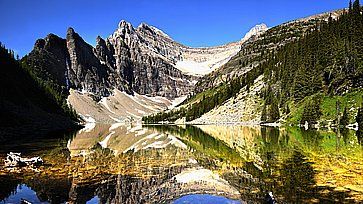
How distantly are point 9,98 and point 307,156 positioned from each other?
12383 cm

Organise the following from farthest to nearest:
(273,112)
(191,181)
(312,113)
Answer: (273,112), (312,113), (191,181)

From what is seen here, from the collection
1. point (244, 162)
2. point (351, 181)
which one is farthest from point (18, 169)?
point (351, 181)

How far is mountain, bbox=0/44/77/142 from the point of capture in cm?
9121

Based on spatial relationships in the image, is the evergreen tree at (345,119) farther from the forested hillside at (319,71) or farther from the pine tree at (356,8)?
the pine tree at (356,8)

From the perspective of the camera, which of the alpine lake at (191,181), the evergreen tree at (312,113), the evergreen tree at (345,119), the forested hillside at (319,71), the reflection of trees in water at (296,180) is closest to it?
the reflection of trees in water at (296,180)

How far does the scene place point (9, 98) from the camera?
131875mm

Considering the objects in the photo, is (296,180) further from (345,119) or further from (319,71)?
(319,71)

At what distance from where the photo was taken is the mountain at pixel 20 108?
9121 centimetres

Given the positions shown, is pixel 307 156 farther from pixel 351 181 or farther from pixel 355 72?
pixel 355 72

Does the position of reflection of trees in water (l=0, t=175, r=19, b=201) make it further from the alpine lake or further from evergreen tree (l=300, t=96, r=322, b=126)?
evergreen tree (l=300, t=96, r=322, b=126)

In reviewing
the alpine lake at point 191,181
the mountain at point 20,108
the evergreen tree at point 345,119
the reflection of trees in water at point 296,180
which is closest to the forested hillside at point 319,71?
the evergreen tree at point 345,119

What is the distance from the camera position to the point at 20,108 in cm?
12606

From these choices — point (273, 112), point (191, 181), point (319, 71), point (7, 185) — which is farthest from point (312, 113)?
point (7, 185)

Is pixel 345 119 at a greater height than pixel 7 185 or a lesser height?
greater
